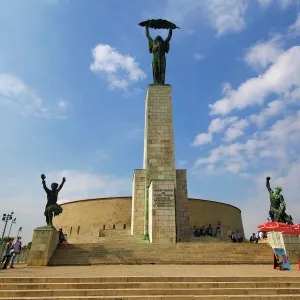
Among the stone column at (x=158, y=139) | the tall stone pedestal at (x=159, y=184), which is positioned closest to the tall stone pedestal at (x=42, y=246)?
the tall stone pedestal at (x=159, y=184)

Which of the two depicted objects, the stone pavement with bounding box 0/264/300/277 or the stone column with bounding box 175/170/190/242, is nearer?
the stone pavement with bounding box 0/264/300/277

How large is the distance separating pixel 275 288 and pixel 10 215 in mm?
27266

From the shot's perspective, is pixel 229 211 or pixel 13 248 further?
pixel 229 211

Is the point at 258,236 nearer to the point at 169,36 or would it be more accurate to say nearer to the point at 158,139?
the point at 158,139

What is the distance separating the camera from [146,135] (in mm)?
18766

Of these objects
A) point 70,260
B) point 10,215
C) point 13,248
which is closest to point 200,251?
point 70,260

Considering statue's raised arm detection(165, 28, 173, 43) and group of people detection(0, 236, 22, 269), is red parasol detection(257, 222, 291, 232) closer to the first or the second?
group of people detection(0, 236, 22, 269)

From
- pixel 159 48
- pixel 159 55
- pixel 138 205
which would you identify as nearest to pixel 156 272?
pixel 138 205

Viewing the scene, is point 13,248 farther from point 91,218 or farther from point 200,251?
point 91,218

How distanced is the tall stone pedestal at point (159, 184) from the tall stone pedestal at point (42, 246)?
→ 5.15 metres

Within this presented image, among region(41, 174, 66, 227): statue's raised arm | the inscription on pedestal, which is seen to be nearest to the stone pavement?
region(41, 174, 66, 227): statue's raised arm

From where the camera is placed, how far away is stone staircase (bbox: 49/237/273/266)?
10.9m

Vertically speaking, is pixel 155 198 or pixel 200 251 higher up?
pixel 155 198

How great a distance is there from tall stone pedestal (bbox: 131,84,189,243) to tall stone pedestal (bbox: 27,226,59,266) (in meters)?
5.15
